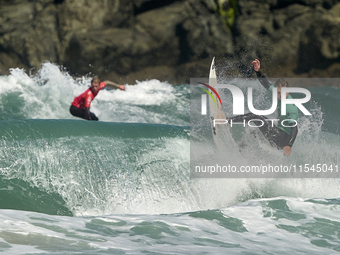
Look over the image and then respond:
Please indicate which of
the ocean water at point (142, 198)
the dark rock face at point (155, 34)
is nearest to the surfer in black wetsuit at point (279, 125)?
the ocean water at point (142, 198)

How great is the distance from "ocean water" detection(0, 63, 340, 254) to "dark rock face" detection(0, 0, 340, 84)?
779cm

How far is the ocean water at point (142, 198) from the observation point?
386cm

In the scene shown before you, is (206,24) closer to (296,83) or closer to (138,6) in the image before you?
(138,6)

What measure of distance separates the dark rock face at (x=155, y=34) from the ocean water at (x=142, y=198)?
7787mm

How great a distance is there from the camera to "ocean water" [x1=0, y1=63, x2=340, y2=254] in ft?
12.7

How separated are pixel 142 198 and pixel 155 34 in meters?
9.96

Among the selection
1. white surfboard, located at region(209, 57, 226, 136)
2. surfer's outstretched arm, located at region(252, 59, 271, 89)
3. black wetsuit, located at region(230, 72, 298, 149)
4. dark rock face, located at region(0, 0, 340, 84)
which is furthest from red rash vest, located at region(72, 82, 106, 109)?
dark rock face, located at region(0, 0, 340, 84)

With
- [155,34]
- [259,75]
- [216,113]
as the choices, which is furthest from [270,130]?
[155,34]

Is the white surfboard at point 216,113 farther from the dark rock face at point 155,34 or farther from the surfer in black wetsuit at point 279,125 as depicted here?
the dark rock face at point 155,34

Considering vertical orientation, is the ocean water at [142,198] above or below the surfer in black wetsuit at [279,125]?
below

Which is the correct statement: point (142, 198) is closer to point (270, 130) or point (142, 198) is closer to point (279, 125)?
point (270, 130)

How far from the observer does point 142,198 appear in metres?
5.31

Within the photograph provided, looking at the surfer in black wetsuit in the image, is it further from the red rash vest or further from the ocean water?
the red rash vest

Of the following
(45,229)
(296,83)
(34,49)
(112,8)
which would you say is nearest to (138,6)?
(112,8)
